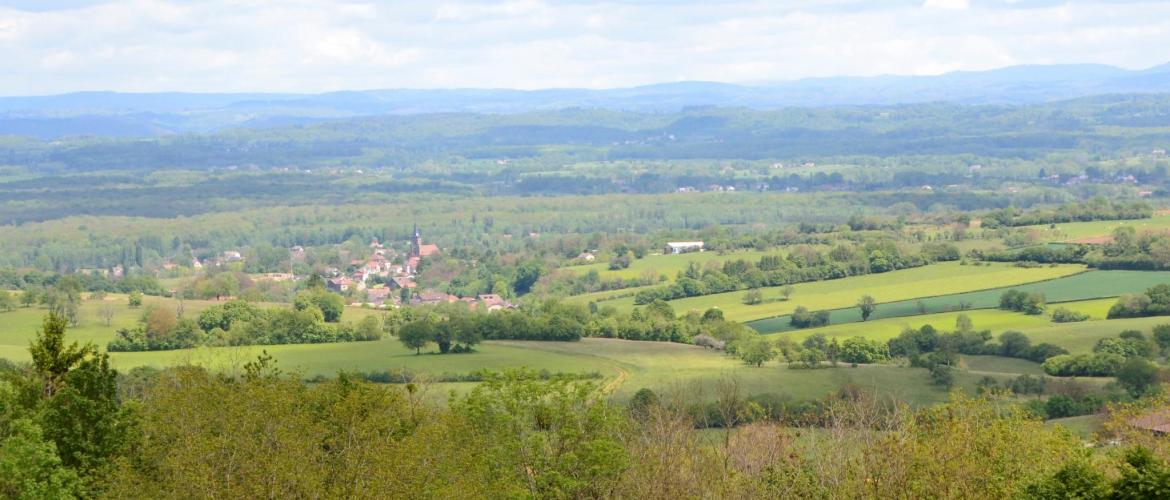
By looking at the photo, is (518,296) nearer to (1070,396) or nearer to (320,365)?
(320,365)

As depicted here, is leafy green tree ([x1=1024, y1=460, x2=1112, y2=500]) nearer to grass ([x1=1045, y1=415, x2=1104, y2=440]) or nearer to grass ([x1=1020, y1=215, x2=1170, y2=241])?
grass ([x1=1045, y1=415, x2=1104, y2=440])

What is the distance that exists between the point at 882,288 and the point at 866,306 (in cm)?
1059

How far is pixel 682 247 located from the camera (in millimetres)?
134125

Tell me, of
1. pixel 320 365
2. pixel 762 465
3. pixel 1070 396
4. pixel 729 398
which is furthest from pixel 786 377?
pixel 762 465

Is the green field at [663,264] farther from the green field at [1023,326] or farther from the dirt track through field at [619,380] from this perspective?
the dirt track through field at [619,380]

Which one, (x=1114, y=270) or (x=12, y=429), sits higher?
(x=12, y=429)

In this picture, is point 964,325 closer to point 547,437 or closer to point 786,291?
point 786,291

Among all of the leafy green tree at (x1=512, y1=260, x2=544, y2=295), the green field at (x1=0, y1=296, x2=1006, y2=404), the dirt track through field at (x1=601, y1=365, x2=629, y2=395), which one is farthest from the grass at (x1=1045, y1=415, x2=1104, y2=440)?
the leafy green tree at (x1=512, y1=260, x2=544, y2=295)

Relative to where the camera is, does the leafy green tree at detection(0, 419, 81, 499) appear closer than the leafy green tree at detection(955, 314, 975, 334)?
Yes

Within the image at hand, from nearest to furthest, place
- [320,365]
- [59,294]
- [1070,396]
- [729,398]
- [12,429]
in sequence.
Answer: [12,429] < [729,398] < [1070,396] < [320,365] < [59,294]

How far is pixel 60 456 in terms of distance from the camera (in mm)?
30250

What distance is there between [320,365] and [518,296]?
49390mm

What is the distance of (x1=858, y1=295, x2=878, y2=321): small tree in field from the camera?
8219 cm

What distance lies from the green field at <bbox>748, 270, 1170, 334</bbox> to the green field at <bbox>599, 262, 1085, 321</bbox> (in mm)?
1582
